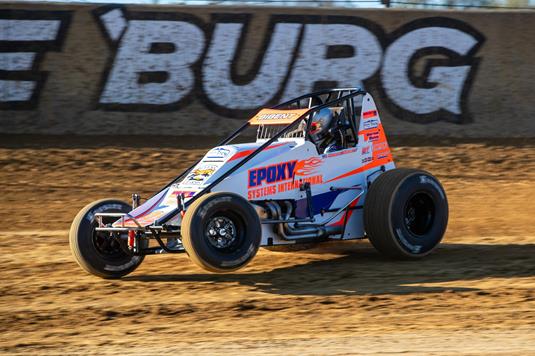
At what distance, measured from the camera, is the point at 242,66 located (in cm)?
1983

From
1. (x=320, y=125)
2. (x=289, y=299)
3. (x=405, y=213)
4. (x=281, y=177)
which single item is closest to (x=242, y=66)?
(x=320, y=125)

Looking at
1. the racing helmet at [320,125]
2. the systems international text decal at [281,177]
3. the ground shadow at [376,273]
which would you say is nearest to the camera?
the ground shadow at [376,273]

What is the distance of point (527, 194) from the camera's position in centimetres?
1579

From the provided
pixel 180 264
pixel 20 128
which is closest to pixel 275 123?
pixel 180 264

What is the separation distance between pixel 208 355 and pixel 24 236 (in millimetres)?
6634

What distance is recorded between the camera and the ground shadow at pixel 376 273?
930cm

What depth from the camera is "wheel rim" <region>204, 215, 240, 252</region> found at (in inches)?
360

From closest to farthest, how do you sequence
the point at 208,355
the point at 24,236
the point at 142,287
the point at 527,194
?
1. the point at 208,355
2. the point at 142,287
3. the point at 24,236
4. the point at 527,194

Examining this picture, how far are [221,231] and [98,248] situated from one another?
151cm

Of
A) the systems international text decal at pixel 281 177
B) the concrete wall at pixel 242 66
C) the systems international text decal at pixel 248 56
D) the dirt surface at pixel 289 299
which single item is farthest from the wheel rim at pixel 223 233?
the systems international text decal at pixel 248 56

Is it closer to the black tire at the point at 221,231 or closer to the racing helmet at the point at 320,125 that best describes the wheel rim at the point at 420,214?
the racing helmet at the point at 320,125

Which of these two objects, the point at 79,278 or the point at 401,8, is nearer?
the point at 79,278

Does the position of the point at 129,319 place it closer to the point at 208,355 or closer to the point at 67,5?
the point at 208,355

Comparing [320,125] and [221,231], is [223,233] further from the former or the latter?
[320,125]
